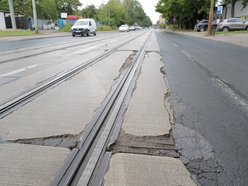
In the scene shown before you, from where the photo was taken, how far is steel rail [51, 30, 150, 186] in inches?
106

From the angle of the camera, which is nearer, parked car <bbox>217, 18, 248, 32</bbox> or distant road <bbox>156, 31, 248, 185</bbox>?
distant road <bbox>156, 31, 248, 185</bbox>

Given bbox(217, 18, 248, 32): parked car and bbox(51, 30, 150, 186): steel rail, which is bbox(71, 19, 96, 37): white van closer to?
bbox(217, 18, 248, 32): parked car

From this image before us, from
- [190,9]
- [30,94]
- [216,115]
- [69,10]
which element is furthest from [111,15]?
[216,115]

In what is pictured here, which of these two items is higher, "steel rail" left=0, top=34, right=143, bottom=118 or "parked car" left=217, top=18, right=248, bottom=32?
"parked car" left=217, top=18, right=248, bottom=32

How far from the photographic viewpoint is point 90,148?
3.33m

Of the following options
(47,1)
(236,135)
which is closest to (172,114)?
(236,135)

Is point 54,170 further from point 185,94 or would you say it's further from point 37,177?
point 185,94

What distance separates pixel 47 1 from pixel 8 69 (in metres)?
59.2

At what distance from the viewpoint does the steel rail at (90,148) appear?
2.70m

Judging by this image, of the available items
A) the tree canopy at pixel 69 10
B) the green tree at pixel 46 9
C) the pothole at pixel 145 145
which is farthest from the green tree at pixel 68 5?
the pothole at pixel 145 145

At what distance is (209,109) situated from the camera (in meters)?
4.86

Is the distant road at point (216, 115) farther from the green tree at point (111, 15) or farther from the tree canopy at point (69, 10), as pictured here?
the green tree at point (111, 15)

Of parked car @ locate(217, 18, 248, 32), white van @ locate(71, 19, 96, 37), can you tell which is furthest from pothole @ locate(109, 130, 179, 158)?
parked car @ locate(217, 18, 248, 32)

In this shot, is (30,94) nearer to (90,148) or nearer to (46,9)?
(90,148)
